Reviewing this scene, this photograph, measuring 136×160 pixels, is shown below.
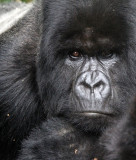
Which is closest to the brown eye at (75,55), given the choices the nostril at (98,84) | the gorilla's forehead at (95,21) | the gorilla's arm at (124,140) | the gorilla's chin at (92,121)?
the gorilla's forehead at (95,21)

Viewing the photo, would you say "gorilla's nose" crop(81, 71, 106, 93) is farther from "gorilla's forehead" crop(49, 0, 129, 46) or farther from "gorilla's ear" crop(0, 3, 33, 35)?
"gorilla's ear" crop(0, 3, 33, 35)

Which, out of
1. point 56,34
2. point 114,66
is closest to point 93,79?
point 114,66

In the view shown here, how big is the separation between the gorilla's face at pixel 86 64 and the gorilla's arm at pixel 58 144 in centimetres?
11

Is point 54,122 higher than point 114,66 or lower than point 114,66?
lower

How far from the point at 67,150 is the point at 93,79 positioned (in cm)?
68

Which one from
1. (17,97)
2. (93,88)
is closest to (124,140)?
(93,88)

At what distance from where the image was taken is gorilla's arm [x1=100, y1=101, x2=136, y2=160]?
300 centimetres

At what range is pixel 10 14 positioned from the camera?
5906 mm

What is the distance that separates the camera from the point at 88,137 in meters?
3.83

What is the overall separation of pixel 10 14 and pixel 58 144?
2.70 m

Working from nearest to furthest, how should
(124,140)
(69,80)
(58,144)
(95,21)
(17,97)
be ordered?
(124,140)
(58,144)
(95,21)
(69,80)
(17,97)

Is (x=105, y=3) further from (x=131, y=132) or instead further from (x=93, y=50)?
(x=131, y=132)

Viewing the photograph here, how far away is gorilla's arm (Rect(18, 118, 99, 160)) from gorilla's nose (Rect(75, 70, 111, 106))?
1.04 feet

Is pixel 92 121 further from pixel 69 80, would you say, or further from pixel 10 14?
pixel 10 14
